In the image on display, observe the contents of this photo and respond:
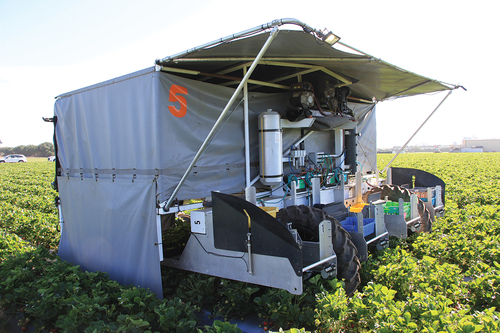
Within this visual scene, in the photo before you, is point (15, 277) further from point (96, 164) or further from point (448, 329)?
point (448, 329)

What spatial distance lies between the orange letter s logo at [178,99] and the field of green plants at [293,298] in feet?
7.77

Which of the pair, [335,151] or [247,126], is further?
[335,151]

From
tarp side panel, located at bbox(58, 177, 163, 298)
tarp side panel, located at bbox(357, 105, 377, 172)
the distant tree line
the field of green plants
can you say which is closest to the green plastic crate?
the field of green plants

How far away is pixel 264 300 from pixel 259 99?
371cm

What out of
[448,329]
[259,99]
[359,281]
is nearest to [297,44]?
[259,99]

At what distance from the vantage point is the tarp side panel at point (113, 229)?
4.89 metres

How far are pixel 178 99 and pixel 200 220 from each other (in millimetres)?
1770

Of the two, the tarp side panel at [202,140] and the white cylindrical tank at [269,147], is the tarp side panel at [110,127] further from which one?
the white cylindrical tank at [269,147]

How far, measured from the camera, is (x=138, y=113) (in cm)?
512

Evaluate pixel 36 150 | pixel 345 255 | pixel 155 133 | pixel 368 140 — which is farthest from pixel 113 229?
pixel 36 150

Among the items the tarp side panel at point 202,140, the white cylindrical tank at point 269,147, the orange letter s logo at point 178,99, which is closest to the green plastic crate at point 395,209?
the white cylindrical tank at point 269,147

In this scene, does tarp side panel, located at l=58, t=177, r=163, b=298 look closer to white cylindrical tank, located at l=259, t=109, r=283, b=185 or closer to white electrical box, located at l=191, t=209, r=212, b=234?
white electrical box, located at l=191, t=209, r=212, b=234

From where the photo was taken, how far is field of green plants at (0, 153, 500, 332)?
3346 mm

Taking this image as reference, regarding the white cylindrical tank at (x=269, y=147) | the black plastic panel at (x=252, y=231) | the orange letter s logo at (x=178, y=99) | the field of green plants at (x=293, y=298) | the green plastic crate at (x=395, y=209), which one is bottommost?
the field of green plants at (x=293, y=298)
